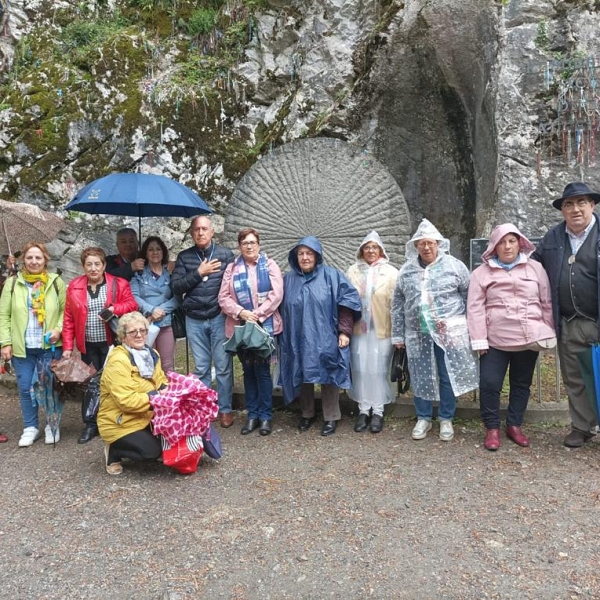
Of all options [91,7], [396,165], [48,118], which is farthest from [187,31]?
[396,165]

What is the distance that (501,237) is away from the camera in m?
3.77

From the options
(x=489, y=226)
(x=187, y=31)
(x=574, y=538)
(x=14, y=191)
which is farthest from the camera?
(x=187, y=31)

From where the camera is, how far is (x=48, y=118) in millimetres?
8633

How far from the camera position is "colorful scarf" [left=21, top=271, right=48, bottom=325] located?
426 centimetres

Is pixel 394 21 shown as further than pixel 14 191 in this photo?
No

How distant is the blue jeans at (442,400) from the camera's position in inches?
160

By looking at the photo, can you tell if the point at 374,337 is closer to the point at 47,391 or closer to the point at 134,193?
the point at 134,193

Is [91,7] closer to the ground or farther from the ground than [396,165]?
farther from the ground

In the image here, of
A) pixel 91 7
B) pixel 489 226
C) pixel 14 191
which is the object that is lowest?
pixel 489 226

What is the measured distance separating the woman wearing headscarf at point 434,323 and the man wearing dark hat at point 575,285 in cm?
64

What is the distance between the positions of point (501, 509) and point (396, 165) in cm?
577

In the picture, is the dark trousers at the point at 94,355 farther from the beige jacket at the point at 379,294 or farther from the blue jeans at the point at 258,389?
the beige jacket at the point at 379,294

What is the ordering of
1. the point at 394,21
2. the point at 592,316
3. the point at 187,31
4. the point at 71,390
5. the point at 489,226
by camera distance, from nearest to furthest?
the point at 592,316 < the point at 71,390 < the point at 489,226 < the point at 394,21 < the point at 187,31

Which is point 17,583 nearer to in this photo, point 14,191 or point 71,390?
point 71,390
